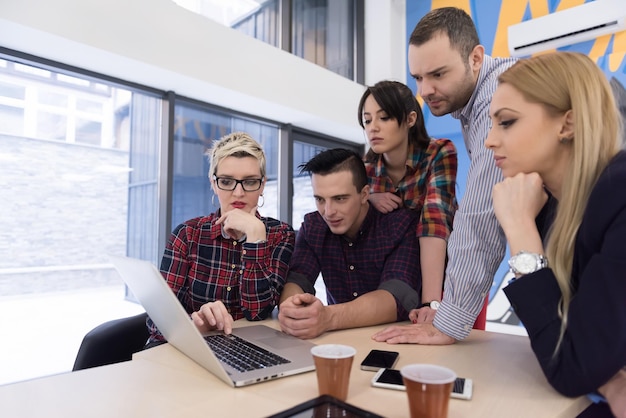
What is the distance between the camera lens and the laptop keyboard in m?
0.89

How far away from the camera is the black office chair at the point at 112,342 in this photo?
1406mm

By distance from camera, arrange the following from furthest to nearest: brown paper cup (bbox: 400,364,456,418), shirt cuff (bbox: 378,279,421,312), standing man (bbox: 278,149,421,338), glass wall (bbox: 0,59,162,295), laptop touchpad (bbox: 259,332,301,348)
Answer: glass wall (bbox: 0,59,162,295)
standing man (bbox: 278,149,421,338)
shirt cuff (bbox: 378,279,421,312)
laptop touchpad (bbox: 259,332,301,348)
brown paper cup (bbox: 400,364,456,418)

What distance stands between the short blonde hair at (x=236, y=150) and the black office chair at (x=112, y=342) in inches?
24.9

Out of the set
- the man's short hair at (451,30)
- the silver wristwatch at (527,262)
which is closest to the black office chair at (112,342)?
the silver wristwatch at (527,262)

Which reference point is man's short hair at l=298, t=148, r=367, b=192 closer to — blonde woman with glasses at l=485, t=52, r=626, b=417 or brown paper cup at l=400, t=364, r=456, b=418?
blonde woman with glasses at l=485, t=52, r=626, b=417

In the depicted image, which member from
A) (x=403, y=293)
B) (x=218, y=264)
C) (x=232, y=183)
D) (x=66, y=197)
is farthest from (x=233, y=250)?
(x=66, y=197)

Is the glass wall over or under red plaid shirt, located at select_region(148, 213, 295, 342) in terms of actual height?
over

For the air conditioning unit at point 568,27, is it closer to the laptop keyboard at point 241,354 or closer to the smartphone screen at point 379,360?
the smartphone screen at point 379,360

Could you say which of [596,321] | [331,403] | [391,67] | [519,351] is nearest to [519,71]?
[596,321]

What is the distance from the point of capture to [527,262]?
0.84 meters

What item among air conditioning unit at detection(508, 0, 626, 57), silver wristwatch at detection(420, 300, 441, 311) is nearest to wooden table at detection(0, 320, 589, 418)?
silver wristwatch at detection(420, 300, 441, 311)

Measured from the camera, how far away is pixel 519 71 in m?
0.91

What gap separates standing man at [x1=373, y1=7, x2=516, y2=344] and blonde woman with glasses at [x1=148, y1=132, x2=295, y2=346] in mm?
481

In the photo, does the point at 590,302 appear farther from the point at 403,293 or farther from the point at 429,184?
the point at 429,184
